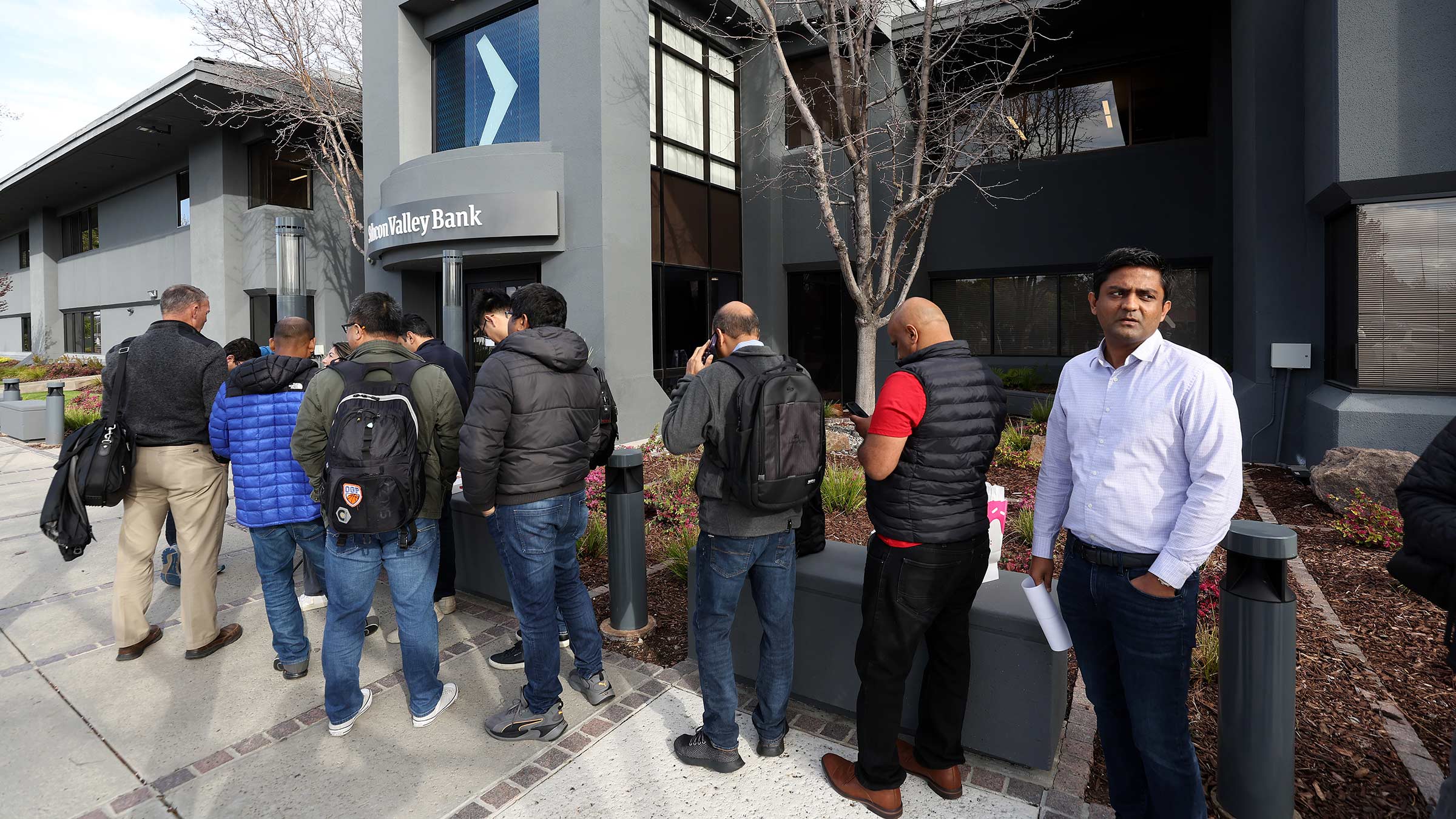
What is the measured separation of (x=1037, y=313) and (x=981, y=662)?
13282 mm

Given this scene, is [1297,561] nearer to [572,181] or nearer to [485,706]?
[485,706]

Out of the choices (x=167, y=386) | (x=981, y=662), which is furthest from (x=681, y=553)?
(x=167, y=386)

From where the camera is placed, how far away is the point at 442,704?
12.5 ft

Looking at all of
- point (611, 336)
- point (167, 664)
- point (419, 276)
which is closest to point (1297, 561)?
point (167, 664)

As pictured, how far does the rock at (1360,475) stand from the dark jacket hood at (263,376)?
8.41 m

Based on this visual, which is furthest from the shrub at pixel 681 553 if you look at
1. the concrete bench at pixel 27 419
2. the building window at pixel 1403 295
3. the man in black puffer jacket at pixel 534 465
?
the concrete bench at pixel 27 419

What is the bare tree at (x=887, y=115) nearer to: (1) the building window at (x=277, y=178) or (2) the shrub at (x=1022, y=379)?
(2) the shrub at (x=1022, y=379)

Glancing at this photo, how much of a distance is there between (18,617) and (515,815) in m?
4.83

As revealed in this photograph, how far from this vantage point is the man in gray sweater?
308 centimetres

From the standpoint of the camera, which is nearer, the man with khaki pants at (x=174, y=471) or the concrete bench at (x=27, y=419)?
the man with khaki pants at (x=174, y=471)

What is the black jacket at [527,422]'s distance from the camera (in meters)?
3.32

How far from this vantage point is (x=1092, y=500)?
2.44 metres

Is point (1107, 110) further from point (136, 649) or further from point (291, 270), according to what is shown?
point (136, 649)

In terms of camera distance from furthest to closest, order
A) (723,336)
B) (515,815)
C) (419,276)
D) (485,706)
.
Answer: (419,276) → (485,706) → (723,336) → (515,815)
